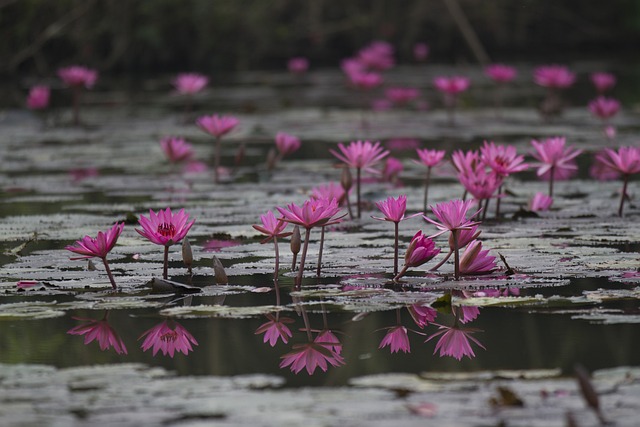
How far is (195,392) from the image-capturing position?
217cm

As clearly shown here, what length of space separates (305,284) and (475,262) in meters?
0.44

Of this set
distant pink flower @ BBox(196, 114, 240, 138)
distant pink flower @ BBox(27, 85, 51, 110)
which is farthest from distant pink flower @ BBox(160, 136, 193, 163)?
distant pink flower @ BBox(27, 85, 51, 110)

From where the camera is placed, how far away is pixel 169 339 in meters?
2.61

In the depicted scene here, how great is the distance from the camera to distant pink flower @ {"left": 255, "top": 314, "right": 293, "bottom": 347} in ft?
8.63

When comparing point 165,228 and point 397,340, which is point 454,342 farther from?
point 165,228

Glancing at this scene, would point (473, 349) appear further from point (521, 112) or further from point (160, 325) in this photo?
point (521, 112)

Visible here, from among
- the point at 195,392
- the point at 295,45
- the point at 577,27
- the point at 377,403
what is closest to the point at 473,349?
the point at 377,403

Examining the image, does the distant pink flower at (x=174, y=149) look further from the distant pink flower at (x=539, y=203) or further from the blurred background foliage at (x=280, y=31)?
the blurred background foliage at (x=280, y=31)

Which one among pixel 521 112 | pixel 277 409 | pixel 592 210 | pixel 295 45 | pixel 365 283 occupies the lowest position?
pixel 277 409

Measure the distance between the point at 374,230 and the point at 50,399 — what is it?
→ 2091 mm

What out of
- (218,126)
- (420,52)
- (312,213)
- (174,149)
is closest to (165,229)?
(312,213)

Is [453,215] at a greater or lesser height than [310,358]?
greater

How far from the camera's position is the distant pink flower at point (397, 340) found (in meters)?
2.54

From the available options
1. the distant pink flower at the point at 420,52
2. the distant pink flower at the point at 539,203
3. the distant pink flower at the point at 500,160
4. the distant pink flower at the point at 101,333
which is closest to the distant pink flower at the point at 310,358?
the distant pink flower at the point at 101,333
